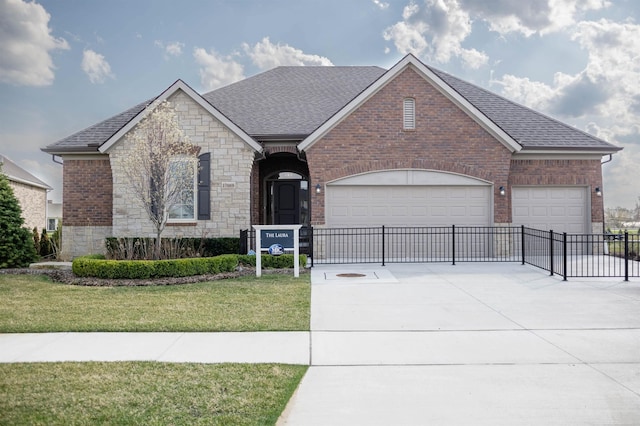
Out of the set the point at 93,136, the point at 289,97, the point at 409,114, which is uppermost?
the point at 289,97

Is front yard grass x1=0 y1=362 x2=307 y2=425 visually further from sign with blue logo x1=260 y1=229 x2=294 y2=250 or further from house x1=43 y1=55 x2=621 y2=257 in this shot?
house x1=43 y1=55 x2=621 y2=257

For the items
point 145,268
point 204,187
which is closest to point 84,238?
point 204,187

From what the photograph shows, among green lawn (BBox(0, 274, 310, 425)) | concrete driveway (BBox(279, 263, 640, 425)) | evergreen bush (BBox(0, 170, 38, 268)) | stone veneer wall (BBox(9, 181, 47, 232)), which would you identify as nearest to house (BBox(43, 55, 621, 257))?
evergreen bush (BBox(0, 170, 38, 268))

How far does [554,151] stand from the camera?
57.4ft

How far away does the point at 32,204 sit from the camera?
98.8 ft

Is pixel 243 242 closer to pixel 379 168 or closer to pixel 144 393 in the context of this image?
pixel 379 168

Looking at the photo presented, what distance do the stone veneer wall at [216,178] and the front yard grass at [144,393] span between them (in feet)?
36.5

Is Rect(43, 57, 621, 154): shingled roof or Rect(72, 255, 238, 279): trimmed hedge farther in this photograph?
Rect(43, 57, 621, 154): shingled roof

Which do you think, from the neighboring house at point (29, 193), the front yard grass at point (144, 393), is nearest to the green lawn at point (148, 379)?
the front yard grass at point (144, 393)

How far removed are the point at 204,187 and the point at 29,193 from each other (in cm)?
1907

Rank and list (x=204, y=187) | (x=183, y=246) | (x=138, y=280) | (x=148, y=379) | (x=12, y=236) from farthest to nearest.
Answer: (x=204, y=187)
(x=183, y=246)
(x=12, y=236)
(x=138, y=280)
(x=148, y=379)

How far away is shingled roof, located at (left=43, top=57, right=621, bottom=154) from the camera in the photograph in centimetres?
1752

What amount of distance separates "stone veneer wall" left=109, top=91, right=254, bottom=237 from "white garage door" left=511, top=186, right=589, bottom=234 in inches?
389

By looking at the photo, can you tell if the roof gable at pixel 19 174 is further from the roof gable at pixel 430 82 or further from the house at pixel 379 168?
the roof gable at pixel 430 82
